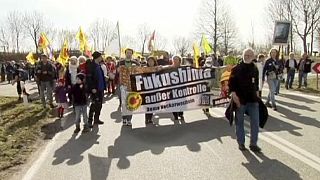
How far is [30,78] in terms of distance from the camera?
1551 inches

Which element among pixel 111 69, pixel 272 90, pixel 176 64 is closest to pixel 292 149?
pixel 176 64

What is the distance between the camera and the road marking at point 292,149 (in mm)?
7355

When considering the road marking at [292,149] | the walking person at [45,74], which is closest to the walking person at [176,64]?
the road marking at [292,149]

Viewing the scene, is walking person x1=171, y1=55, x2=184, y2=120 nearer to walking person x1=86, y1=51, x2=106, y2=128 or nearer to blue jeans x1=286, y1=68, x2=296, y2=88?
walking person x1=86, y1=51, x2=106, y2=128

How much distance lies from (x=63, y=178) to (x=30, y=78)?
3392 cm

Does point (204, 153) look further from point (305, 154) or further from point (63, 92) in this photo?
point (63, 92)

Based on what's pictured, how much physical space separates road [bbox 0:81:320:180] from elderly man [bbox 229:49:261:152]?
0.30 metres

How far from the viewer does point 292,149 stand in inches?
327

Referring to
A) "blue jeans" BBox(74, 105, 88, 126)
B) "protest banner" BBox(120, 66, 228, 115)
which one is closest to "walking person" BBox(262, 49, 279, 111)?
"protest banner" BBox(120, 66, 228, 115)

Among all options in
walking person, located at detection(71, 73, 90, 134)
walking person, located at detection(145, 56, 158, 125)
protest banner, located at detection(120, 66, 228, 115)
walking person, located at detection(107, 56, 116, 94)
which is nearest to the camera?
walking person, located at detection(71, 73, 90, 134)

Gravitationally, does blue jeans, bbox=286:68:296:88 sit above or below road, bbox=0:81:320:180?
above

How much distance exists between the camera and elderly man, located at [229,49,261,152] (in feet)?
27.2

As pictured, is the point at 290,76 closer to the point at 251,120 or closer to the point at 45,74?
the point at 45,74

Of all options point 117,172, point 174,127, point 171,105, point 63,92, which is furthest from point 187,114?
point 117,172
